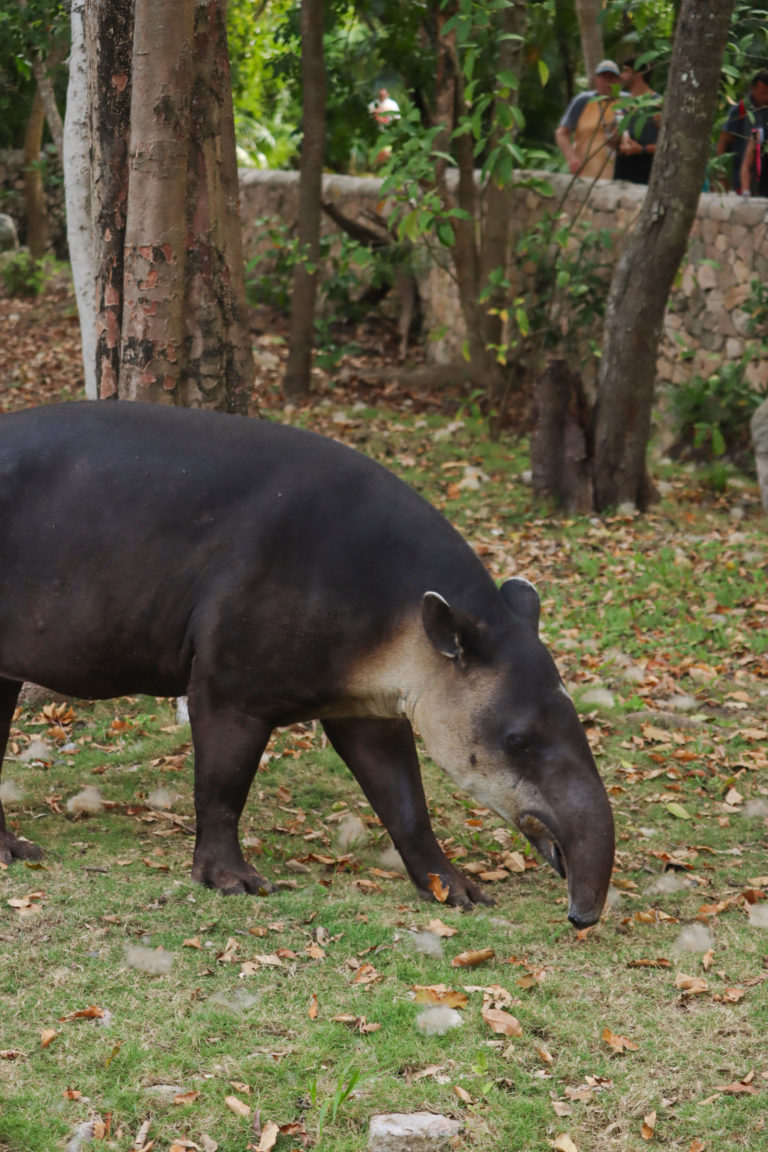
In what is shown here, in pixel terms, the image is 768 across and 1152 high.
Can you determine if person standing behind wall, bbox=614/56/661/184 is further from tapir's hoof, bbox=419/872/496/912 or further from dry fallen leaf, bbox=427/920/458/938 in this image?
dry fallen leaf, bbox=427/920/458/938

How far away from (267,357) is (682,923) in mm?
10875

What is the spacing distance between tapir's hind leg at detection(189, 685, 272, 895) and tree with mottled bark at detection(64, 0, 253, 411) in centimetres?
199

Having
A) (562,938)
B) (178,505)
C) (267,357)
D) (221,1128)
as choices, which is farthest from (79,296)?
(267,357)

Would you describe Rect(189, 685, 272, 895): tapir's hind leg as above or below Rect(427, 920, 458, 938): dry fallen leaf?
above

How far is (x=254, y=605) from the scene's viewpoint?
15.4 feet

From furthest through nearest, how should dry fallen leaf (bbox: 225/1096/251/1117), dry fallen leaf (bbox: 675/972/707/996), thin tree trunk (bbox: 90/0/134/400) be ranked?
thin tree trunk (bbox: 90/0/134/400) → dry fallen leaf (bbox: 675/972/707/996) → dry fallen leaf (bbox: 225/1096/251/1117)

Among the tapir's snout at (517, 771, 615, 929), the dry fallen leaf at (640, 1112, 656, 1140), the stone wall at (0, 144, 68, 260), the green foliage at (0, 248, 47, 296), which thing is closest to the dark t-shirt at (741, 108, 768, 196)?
the tapir's snout at (517, 771, 615, 929)

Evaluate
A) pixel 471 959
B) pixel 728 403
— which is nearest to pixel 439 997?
pixel 471 959

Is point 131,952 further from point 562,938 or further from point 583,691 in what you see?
point 583,691

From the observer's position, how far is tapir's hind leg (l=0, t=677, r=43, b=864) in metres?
5.04

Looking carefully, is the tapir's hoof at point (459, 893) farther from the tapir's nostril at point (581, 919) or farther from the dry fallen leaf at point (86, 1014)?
the dry fallen leaf at point (86, 1014)

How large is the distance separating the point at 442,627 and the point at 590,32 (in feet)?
36.2

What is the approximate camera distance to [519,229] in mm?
13969

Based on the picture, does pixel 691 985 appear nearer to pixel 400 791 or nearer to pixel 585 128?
pixel 400 791
